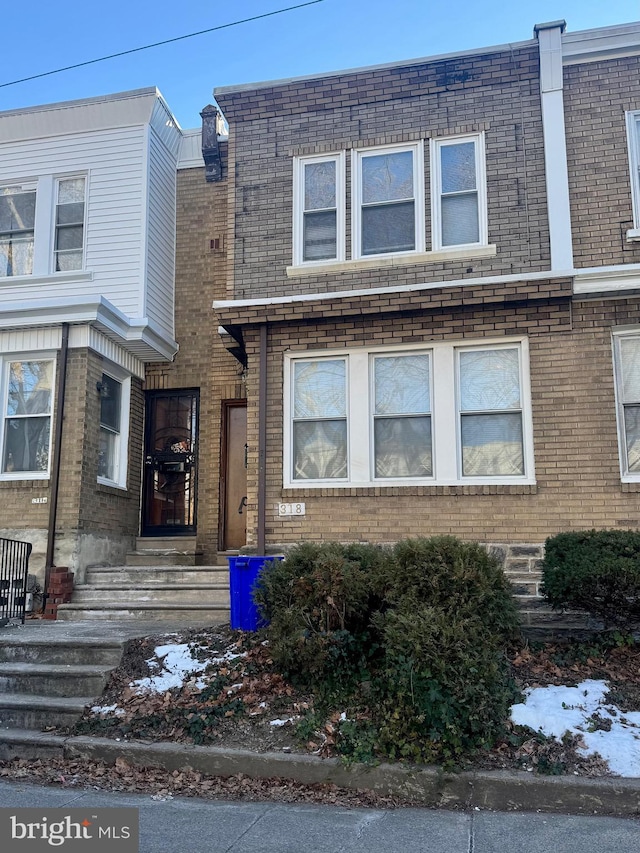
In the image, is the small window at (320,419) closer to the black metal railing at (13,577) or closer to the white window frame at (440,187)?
the white window frame at (440,187)

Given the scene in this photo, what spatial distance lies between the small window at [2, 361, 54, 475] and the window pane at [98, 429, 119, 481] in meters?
0.77

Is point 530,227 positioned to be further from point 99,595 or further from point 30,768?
point 30,768

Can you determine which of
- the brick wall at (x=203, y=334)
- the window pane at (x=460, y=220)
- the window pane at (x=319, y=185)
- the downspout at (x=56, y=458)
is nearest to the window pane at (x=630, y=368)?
the window pane at (x=460, y=220)

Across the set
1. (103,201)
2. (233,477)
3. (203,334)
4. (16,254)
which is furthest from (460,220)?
(16,254)

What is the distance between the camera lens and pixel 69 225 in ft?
37.4

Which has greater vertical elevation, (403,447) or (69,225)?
(69,225)

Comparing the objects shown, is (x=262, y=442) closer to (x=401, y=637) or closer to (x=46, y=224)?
(x=401, y=637)

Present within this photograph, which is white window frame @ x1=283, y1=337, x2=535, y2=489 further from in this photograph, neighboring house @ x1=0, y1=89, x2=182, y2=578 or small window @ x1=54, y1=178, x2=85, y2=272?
small window @ x1=54, y1=178, x2=85, y2=272

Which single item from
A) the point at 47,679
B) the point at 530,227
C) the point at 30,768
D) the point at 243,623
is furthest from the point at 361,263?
the point at 30,768

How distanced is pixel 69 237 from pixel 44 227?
394 mm

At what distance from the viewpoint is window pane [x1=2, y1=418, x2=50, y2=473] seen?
988cm

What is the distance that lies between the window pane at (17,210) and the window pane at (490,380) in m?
7.24

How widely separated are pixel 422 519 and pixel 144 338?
16.0 feet

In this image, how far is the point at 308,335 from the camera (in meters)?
9.08
